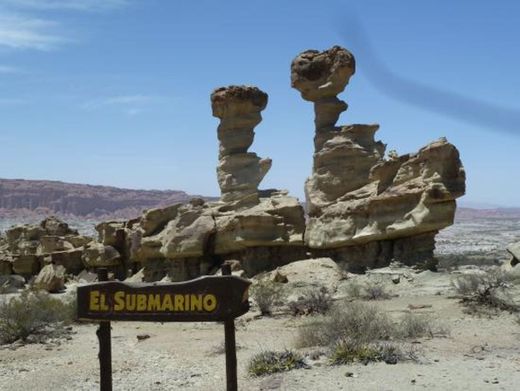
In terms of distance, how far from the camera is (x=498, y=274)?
1520 cm

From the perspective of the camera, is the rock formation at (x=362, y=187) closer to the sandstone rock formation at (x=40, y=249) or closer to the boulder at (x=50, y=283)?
the boulder at (x=50, y=283)

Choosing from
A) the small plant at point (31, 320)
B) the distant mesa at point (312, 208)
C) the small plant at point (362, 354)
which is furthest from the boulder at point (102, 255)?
the small plant at point (362, 354)

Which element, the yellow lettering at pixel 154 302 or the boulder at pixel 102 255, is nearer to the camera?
the yellow lettering at pixel 154 302

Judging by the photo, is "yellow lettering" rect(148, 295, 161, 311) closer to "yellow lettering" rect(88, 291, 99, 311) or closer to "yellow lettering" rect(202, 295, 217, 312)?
"yellow lettering" rect(202, 295, 217, 312)

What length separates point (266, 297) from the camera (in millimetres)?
16594

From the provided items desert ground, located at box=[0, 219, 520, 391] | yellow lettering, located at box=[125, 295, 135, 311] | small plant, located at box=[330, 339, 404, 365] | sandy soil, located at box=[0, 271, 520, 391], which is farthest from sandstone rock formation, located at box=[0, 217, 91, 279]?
yellow lettering, located at box=[125, 295, 135, 311]

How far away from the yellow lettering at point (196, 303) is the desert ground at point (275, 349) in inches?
85.9

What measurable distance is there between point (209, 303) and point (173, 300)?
15.5 inches

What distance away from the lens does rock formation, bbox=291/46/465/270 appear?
69.1 ft

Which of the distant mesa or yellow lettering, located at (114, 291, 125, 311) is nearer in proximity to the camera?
yellow lettering, located at (114, 291, 125, 311)

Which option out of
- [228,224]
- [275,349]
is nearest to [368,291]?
[275,349]

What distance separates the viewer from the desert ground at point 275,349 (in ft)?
26.6

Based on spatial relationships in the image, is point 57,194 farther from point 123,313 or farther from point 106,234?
point 123,313

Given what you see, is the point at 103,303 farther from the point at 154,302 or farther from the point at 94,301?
the point at 154,302
